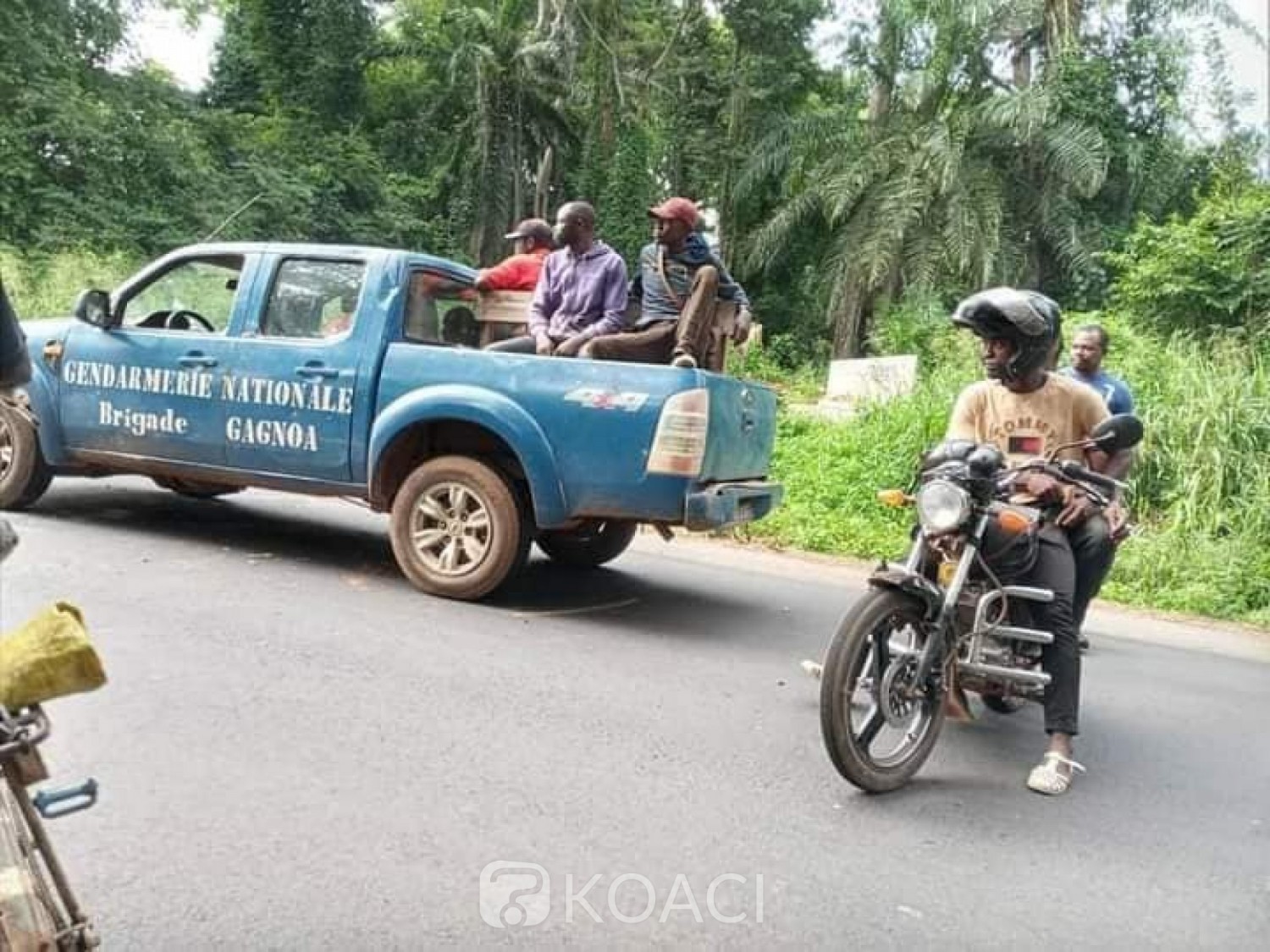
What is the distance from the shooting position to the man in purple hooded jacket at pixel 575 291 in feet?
20.0

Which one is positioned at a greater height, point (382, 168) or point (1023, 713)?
point (382, 168)

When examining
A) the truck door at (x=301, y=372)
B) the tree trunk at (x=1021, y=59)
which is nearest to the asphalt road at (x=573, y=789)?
the truck door at (x=301, y=372)

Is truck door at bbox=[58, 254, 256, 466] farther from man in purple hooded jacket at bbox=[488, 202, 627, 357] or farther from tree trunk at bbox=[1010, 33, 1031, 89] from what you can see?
tree trunk at bbox=[1010, 33, 1031, 89]

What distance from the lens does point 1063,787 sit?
373 centimetres

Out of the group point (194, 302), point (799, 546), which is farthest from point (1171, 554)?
point (194, 302)

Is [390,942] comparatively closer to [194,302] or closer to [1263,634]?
[194,302]

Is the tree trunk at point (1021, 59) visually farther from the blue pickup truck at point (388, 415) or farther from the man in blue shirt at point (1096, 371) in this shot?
the blue pickup truck at point (388, 415)

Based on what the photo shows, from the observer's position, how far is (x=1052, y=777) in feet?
12.2

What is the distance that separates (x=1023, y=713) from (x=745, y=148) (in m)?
19.7

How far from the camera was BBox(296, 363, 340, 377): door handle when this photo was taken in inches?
227

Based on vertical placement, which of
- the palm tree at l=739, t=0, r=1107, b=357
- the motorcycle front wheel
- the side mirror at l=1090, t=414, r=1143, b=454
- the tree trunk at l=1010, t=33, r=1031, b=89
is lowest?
the motorcycle front wheel

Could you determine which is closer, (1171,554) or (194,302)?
(194,302)

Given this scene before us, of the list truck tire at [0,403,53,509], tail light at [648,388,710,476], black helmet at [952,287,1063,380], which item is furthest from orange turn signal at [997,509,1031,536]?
truck tire at [0,403,53,509]

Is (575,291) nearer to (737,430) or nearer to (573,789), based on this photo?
(737,430)
